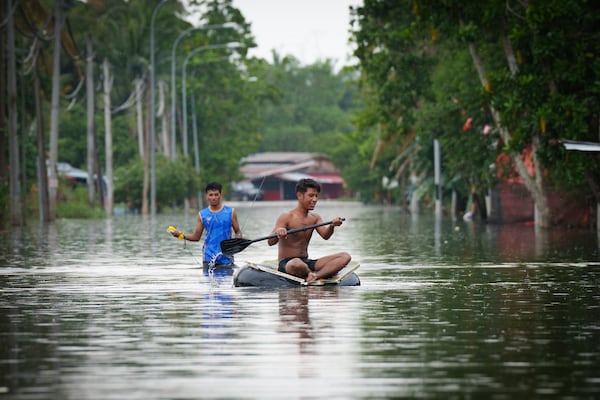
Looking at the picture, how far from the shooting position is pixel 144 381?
1026 cm

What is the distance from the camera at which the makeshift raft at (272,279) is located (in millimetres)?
19219

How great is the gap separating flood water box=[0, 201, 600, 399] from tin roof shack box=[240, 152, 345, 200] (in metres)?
137

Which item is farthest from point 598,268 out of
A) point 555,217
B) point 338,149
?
point 338,149

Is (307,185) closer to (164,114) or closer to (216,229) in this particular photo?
(216,229)

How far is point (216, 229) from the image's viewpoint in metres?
22.6

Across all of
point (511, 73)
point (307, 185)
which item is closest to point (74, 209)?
point (511, 73)

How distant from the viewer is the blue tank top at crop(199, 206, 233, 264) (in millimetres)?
22562

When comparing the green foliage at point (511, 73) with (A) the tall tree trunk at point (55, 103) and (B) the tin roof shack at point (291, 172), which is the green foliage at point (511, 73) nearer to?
(A) the tall tree trunk at point (55, 103)

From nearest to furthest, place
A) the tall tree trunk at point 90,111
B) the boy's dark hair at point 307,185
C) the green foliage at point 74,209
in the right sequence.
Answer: the boy's dark hair at point 307,185 → the green foliage at point 74,209 → the tall tree trunk at point 90,111

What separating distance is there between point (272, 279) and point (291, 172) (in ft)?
469

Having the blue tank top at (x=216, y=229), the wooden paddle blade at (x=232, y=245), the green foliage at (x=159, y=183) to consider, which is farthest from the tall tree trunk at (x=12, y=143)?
the green foliage at (x=159, y=183)

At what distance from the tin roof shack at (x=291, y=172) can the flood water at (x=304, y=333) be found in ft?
449

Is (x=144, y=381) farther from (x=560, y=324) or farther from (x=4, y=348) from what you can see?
(x=560, y=324)

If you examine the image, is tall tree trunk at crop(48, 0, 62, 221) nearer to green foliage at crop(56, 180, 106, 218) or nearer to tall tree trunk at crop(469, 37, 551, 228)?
green foliage at crop(56, 180, 106, 218)
